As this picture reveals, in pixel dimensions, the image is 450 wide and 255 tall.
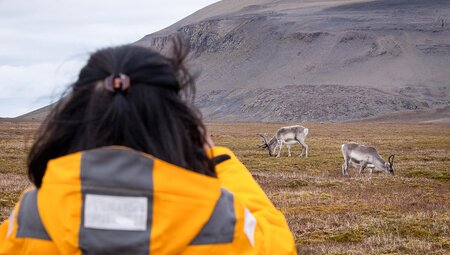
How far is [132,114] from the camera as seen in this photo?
2.35m

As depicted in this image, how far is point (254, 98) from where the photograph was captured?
14488 centimetres

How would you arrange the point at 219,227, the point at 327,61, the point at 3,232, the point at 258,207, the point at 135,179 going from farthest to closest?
the point at 327,61 < the point at 258,207 < the point at 3,232 < the point at 219,227 < the point at 135,179

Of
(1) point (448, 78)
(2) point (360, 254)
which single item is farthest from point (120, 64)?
(1) point (448, 78)

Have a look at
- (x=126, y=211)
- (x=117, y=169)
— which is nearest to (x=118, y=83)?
(x=117, y=169)

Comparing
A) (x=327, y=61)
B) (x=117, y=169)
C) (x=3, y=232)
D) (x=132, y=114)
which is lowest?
(x=327, y=61)

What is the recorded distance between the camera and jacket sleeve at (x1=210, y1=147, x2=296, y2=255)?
97.9 inches

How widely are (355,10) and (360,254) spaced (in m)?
190

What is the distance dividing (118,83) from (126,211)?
1.56 ft

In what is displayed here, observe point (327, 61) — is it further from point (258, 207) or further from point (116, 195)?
point (116, 195)

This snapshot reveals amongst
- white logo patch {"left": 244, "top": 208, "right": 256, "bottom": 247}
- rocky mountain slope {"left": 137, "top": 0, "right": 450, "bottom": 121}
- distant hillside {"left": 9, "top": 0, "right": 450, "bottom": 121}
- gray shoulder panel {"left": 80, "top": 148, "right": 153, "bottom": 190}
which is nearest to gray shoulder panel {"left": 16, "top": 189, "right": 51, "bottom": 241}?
gray shoulder panel {"left": 80, "top": 148, "right": 153, "bottom": 190}

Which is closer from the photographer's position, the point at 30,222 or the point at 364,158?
the point at 30,222

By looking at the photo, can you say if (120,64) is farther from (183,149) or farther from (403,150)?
(403,150)

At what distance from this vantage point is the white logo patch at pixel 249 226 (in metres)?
2.34

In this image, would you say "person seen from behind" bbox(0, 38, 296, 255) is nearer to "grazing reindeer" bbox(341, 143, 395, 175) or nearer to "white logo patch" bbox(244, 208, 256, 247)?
"white logo patch" bbox(244, 208, 256, 247)
